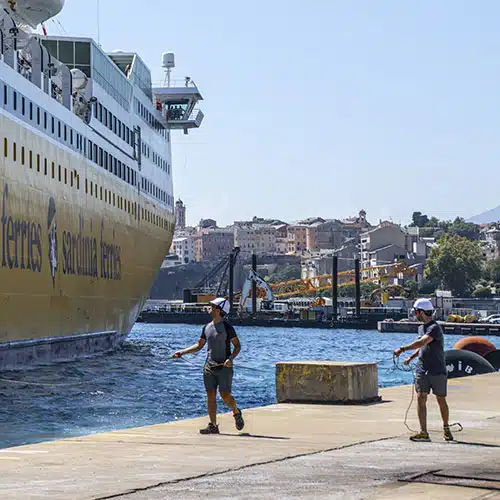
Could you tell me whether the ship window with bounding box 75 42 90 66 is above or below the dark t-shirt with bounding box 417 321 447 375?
above

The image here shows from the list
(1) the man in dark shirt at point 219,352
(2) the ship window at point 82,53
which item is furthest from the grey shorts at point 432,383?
(2) the ship window at point 82,53

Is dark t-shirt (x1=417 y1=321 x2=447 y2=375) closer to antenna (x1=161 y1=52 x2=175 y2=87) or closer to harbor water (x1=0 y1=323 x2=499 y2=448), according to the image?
harbor water (x1=0 y1=323 x2=499 y2=448)

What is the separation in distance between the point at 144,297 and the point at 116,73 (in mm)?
11942

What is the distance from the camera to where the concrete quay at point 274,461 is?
9.05m

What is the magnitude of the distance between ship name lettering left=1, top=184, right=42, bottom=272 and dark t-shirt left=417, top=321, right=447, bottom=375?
770 inches

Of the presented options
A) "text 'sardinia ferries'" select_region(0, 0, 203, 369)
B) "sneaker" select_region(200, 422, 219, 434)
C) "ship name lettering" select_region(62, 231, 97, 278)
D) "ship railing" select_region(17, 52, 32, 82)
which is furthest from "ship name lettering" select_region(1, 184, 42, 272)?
"sneaker" select_region(200, 422, 219, 434)

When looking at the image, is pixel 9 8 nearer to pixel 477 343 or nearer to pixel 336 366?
pixel 477 343

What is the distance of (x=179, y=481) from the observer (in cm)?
959

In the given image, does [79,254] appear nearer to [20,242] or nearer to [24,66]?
[24,66]

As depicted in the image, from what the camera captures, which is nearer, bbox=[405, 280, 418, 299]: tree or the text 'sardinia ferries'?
the text 'sardinia ferries'

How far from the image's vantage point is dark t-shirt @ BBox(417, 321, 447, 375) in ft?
41.3

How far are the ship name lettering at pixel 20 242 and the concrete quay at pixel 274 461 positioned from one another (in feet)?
54.0

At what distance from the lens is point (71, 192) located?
38531mm

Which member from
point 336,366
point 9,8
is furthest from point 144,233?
point 336,366
